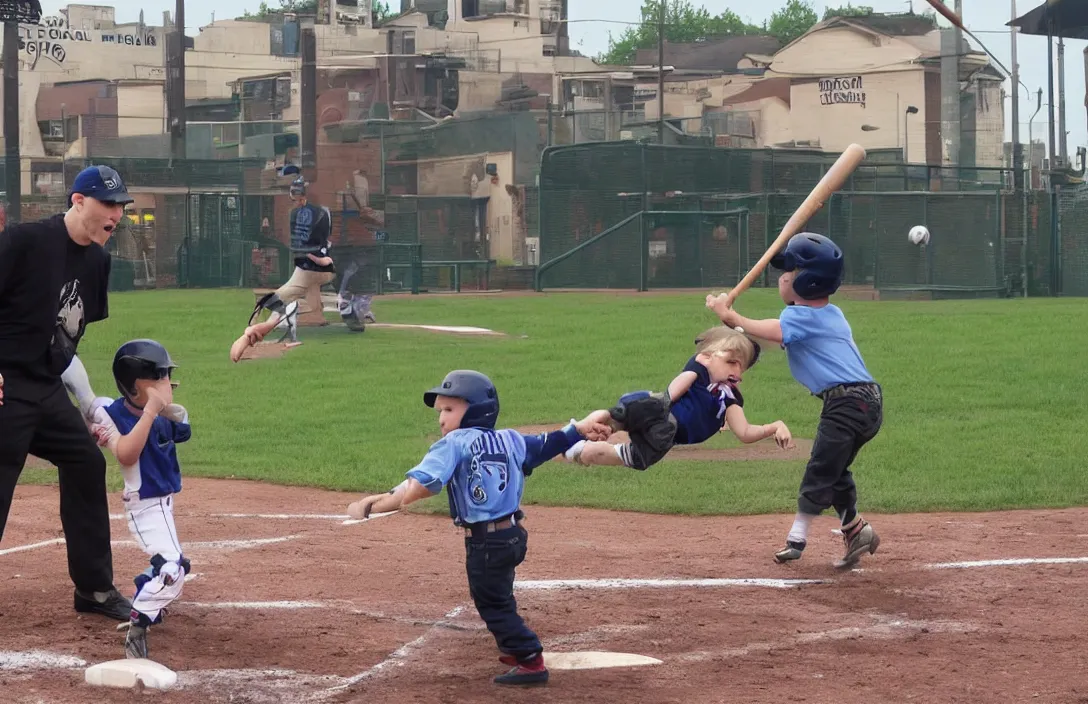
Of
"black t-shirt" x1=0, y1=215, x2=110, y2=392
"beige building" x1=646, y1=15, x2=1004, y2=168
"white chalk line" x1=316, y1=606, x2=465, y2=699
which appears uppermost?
"beige building" x1=646, y1=15, x2=1004, y2=168

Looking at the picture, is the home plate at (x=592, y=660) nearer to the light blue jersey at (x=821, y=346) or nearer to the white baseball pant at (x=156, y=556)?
the white baseball pant at (x=156, y=556)

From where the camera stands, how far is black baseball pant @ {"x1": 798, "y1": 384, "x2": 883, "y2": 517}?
7.00m

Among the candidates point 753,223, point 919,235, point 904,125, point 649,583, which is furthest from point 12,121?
point 904,125

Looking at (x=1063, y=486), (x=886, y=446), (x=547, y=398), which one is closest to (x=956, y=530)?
(x=1063, y=486)

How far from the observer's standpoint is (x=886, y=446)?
11.8 metres

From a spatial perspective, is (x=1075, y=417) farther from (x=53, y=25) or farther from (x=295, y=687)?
(x=53, y=25)

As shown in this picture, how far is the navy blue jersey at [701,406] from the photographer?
6.30m

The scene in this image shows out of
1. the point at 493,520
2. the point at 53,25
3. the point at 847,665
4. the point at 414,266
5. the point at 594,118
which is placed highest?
the point at 53,25

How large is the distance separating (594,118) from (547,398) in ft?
111

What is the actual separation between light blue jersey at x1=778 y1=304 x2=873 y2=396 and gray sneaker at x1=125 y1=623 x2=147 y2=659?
3.40 meters

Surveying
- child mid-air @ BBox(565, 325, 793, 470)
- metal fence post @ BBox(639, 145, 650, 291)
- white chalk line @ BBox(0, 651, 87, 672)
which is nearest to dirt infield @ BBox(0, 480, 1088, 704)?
white chalk line @ BBox(0, 651, 87, 672)

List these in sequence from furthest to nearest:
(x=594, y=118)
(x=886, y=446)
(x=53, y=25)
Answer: (x=53, y=25), (x=594, y=118), (x=886, y=446)

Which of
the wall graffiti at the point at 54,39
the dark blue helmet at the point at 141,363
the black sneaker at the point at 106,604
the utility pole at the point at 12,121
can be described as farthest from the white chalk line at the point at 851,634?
the wall graffiti at the point at 54,39

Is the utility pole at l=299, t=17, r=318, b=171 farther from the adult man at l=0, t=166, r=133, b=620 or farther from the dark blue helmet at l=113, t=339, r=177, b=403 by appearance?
the dark blue helmet at l=113, t=339, r=177, b=403
